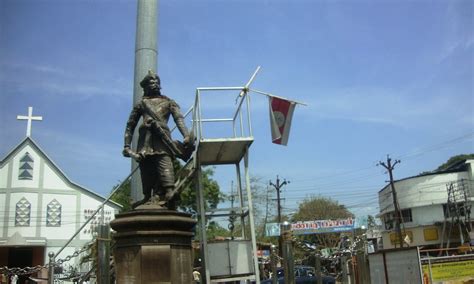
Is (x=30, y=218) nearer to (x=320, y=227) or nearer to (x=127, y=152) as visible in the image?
(x=127, y=152)

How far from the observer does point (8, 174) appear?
1032 inches

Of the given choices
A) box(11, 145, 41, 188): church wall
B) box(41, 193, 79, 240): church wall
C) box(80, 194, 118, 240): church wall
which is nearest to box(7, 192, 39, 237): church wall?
box(41, 193, 79, 240): church wall

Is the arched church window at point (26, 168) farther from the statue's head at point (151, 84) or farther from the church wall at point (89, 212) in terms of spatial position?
the statue's head at point (151, 84)

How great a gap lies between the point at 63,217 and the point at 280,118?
66.9 ft

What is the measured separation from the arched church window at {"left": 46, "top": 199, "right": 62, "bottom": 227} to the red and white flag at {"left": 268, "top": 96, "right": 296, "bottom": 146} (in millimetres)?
19988

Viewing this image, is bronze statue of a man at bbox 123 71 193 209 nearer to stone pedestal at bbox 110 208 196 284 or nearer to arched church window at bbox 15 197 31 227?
stone pedestal at bbox 110 208 196 284

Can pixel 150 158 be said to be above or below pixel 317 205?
below

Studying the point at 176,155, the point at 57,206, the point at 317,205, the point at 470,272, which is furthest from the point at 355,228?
the point at 176,155

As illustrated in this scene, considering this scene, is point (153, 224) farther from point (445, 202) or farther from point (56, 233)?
point (445, 202)

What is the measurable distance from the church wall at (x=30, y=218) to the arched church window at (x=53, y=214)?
1.93ft

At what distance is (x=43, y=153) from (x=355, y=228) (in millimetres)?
27446

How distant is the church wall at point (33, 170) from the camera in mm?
26312

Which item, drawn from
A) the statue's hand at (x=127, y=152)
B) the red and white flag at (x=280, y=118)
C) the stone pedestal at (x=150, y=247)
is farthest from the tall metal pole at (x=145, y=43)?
the red and white flag at (x=280, y=118)

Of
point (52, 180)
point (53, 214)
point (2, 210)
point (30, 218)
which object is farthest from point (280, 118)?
point (2, 210)
